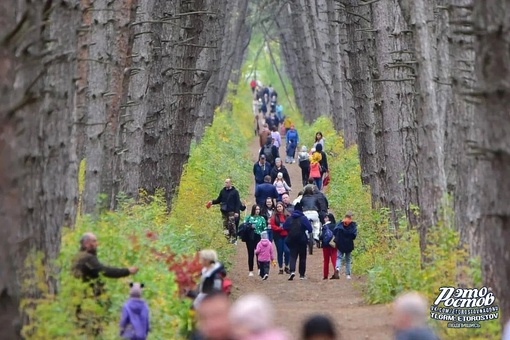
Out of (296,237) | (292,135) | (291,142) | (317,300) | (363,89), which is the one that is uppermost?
(292,135)

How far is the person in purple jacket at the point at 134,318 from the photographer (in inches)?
508

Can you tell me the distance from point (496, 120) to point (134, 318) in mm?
3951

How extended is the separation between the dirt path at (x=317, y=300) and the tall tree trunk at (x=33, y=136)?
4.33 meters

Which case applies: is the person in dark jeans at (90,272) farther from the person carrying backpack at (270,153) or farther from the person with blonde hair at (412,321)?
the person carrying backpack at (270,153)

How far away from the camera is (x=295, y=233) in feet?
78.6

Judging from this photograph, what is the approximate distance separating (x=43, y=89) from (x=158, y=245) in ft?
12.0

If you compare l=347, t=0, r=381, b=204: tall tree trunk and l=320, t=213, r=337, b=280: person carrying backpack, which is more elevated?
l=347, t=0, r=381, b=204: tall tree trunk

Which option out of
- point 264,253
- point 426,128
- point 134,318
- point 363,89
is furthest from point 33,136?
point 363,89

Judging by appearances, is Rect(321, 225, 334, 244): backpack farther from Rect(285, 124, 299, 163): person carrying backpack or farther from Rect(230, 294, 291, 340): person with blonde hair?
Rect(285, 124, 299, 163): person carrying backpack

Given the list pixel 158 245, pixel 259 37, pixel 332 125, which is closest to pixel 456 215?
pixel 158 245

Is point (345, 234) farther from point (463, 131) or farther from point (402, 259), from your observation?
point (463, 131)

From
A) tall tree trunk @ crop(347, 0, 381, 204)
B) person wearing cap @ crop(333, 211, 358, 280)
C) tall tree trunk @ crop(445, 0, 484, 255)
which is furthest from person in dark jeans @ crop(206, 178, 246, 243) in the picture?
tall tree trunk @ crop(445, 0, 484, 255)

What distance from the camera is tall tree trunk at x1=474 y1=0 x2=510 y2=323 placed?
12.0 m

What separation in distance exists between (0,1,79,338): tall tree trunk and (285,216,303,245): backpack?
9305 mm
